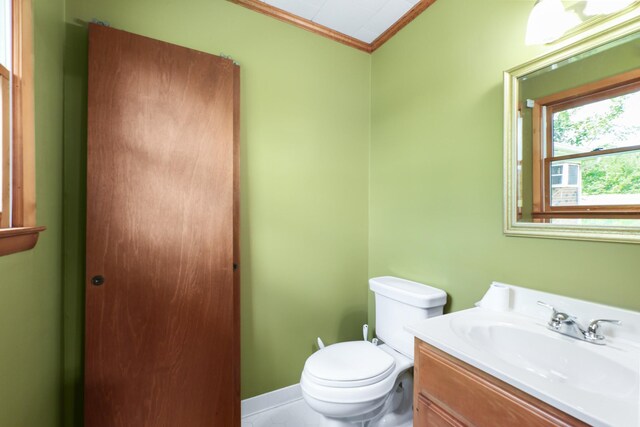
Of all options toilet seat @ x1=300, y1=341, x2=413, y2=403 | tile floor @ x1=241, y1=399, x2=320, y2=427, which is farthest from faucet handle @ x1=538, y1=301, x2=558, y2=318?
tile floor @ x1=241, y1=399, x2=320, y2=427

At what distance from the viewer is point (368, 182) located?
7.00ft

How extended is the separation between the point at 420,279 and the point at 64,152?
6.36 feet

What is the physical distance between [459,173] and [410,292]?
0.68m

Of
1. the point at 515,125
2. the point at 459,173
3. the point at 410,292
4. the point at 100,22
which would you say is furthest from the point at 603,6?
the point at 100,22

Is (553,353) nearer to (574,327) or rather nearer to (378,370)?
(574,327)

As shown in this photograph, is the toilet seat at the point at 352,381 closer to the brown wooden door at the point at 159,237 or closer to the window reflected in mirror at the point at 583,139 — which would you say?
the brown wooden door at the point at 159,237

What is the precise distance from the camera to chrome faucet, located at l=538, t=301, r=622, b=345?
3.04 ft

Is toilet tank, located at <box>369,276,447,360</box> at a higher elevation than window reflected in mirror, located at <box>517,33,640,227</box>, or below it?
below

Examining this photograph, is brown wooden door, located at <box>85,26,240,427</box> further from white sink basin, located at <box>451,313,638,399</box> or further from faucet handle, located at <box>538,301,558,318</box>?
faucet handle, located at <box>538,301,558,318</box>

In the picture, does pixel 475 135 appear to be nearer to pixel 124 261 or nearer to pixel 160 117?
pixel 160 117

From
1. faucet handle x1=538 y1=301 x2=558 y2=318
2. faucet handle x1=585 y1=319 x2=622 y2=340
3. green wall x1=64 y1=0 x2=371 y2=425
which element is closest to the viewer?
faucet handle x1=585 y1=319 x2=622 y2=340

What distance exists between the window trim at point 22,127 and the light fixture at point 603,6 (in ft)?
6.22

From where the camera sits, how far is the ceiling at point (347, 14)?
169cm

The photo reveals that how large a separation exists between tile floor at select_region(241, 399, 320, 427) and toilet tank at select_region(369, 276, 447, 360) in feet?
2.10
